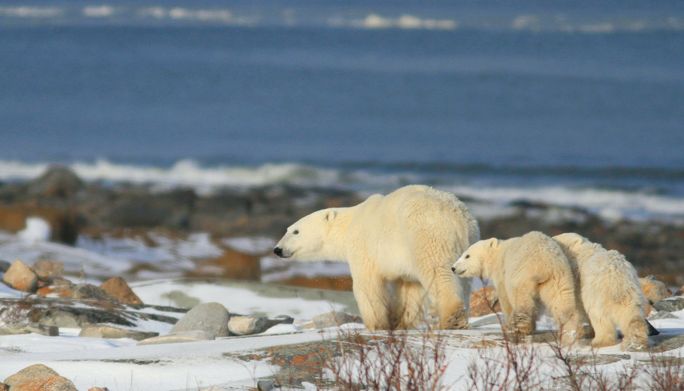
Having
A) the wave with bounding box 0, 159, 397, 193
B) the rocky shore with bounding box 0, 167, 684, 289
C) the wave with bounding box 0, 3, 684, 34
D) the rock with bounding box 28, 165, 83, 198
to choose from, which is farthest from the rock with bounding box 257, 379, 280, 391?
the wave with bounding box 0, 3, 684, 34

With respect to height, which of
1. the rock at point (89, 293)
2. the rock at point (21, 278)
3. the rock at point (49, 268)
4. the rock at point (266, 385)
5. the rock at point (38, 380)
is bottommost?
the rock at point (266, 385)

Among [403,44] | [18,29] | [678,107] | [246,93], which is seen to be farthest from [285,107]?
[18,29]

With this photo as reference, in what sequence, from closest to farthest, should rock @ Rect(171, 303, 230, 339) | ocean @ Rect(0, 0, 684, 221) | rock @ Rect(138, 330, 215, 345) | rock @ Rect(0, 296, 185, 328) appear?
rock @ Rect(138, 330, 215, 345) < rock @ Rect(171, 303, 230, 339) < rock @ Rect(0, 296, 185, 328) < ocean @ Rect(0, 0, 684, 221)

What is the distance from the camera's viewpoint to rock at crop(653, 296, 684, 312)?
33.1 feet

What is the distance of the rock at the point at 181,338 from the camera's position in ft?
30.8

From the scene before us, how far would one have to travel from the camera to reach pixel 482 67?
60406mm

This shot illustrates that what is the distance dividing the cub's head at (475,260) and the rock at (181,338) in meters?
2.09

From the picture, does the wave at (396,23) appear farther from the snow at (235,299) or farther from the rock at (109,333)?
the rock at (109,333)

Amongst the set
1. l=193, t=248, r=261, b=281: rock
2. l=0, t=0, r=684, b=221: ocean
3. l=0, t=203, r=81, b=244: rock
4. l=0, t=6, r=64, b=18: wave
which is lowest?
l=193, t=248, r=261, b=281: rock

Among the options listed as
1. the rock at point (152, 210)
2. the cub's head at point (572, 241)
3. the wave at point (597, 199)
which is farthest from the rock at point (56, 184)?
the cub's head at point (572, 241)

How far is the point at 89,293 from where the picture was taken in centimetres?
1210

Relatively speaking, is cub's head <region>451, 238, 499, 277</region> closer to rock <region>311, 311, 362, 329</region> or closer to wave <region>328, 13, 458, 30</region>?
rock <region>311, 311, 362, 329</region>

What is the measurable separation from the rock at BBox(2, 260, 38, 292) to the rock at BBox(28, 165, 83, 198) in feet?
46.4

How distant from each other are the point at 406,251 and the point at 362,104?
40.7 m
